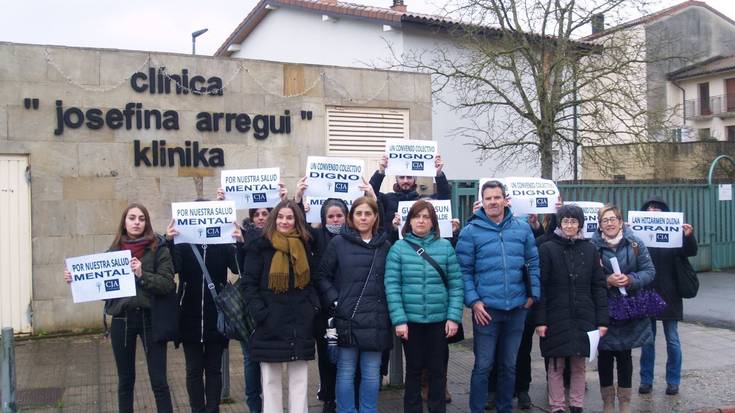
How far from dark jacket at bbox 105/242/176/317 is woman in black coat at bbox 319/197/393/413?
123 cm

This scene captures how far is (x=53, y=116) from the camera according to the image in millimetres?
9883

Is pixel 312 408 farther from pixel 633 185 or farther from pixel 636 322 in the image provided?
pixel 633 185

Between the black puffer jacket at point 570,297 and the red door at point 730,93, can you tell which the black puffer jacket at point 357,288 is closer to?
the black puffer jacket at point 570,297

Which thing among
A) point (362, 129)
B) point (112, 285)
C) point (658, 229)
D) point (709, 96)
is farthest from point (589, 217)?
point (709, 96)

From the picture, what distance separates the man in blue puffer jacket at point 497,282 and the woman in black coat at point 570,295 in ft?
0.57

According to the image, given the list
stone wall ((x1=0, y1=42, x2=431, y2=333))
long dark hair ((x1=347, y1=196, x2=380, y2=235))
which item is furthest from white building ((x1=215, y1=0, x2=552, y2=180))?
long dark hair ((x1=347, y1=196, x2=380, y2=235))

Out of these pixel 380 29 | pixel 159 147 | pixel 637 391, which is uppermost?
pixel 380 29

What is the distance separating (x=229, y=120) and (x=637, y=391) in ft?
22.8

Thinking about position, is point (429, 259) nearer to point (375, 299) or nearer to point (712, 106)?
point (375, 299)

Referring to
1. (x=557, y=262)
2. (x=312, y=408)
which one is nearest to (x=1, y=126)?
(x=312, y=408)

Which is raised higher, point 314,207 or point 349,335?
point 314,207

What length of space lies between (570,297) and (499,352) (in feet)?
2.57

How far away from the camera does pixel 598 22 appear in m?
18.4

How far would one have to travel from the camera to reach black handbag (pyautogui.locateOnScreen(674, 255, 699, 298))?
23.5 feet
